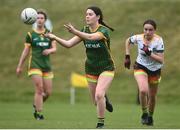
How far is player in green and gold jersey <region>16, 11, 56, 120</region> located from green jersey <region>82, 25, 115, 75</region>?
367 centimetres

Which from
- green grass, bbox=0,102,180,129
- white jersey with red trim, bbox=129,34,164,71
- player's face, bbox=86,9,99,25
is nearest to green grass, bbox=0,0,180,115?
green grass, bbox=0,102,180,129

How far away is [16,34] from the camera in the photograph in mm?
41781

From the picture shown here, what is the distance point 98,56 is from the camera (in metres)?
15.0

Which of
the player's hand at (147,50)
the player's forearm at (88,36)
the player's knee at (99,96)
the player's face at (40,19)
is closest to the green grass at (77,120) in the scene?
the player's knee at (99,96)

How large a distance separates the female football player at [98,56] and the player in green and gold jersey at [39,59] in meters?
3.58

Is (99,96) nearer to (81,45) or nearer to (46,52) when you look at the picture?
(46,52)

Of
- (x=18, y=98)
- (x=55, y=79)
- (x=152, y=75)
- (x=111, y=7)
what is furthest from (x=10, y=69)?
(x=152, y=75)

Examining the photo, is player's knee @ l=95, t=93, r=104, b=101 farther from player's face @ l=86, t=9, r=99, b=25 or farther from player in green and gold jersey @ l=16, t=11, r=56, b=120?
player in green and gold jersey @ l=16, t=11, r=56, b=120

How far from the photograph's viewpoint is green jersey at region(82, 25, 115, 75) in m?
14.8

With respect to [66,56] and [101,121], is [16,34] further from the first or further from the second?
[101,121]

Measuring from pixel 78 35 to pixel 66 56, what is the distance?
24645mm

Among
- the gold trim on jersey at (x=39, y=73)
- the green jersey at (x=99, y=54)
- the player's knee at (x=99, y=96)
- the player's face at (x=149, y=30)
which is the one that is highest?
the player's face at (x=149, y=30)

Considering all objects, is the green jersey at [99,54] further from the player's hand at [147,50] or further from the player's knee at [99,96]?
the player's hand at [147,50]

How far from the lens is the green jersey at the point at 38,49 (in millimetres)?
18812
